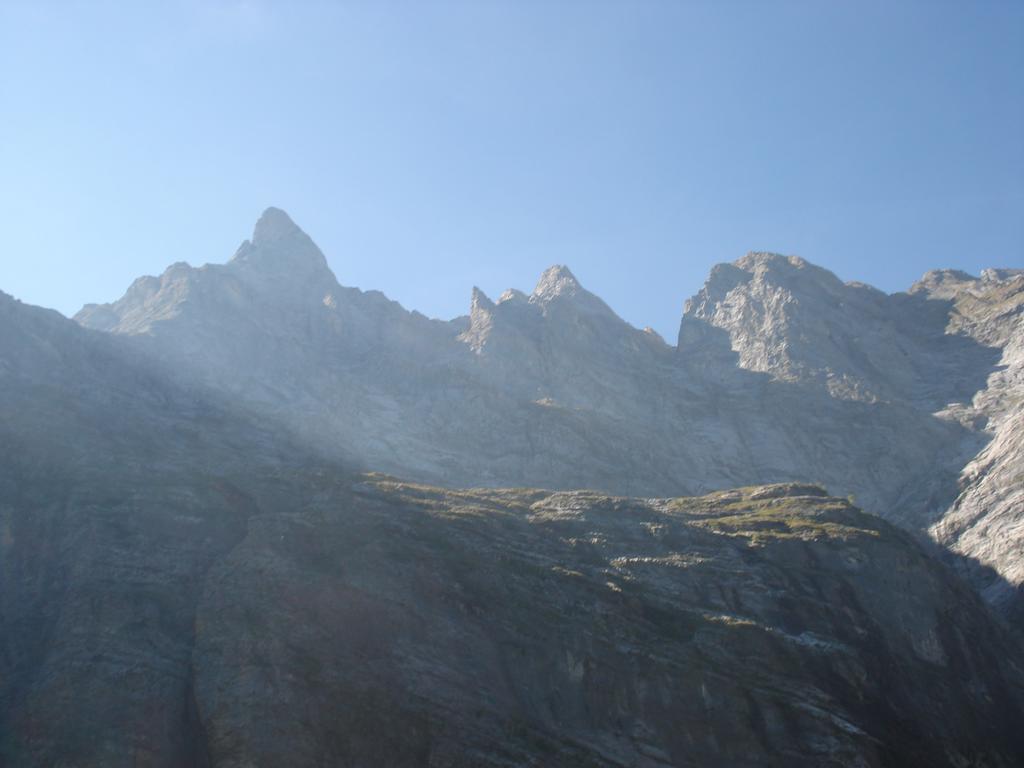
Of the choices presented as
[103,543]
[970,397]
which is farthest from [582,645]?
[970,397]

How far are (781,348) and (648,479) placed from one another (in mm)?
56785

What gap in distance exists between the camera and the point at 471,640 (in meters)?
72.5

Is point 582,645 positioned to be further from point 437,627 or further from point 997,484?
point 997,484

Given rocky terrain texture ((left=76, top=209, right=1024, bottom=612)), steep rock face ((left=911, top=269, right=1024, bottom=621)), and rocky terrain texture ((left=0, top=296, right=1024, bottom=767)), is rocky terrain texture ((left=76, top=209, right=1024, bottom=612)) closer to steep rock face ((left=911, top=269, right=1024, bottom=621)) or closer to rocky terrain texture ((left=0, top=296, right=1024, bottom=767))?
steep rock face ((left=911, top=269, right=1024, bottom=621))

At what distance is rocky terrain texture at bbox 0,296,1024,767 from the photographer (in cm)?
6231

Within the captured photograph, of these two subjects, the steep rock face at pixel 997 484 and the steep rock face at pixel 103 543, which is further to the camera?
the steep rock face at pixel 997 484

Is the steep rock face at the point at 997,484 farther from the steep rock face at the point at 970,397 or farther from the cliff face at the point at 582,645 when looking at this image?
the cliff face at the point at 582,645

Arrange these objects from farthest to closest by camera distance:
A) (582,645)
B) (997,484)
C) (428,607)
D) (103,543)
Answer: (997,484), (103,543), (428,607), (582,645)

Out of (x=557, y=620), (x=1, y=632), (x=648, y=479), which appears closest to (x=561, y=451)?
(x=648, y=479)

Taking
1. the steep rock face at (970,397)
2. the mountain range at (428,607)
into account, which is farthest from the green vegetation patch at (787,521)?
the steep rock face at (970,397)

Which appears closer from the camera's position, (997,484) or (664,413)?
(997,484)

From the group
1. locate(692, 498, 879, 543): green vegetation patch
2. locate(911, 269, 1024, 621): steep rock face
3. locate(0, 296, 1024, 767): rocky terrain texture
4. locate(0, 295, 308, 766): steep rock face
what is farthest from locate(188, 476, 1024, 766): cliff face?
locate(911, 269, 1024, 621): steep rock face

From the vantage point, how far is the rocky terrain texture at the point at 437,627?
204 ft

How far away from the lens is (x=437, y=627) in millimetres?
72562
